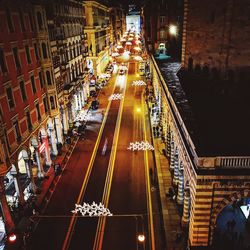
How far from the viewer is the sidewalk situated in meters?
23.3

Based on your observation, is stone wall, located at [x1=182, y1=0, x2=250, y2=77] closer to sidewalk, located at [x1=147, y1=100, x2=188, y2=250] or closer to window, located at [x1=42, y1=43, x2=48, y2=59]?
sidewalk, located at [x1=147, y1=100, x2=188, y2=250]

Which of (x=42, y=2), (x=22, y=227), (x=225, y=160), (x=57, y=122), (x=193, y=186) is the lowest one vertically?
(x=22, y=227)

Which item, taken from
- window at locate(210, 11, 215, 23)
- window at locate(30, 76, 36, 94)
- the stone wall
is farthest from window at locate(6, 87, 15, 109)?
window at locate(210, 11, 215, 23)

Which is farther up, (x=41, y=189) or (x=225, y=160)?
(x=225, y=160)

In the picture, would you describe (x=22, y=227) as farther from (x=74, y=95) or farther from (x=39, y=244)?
(x=74, y=95)

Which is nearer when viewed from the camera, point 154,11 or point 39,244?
point 39,244

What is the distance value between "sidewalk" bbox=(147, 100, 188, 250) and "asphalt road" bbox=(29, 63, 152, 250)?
1681mm

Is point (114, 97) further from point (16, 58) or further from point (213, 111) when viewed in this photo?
point (213, 111)

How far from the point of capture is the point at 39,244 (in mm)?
24219

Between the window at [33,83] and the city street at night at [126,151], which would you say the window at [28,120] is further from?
the window at [33,83]

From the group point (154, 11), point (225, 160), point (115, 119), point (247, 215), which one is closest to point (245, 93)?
point (247, 215)

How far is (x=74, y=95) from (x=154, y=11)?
33.6 meters

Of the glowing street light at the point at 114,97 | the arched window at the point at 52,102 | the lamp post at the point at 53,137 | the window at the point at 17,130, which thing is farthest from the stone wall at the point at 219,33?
the glowing street light at the point at 114,97

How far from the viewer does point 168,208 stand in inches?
1079
